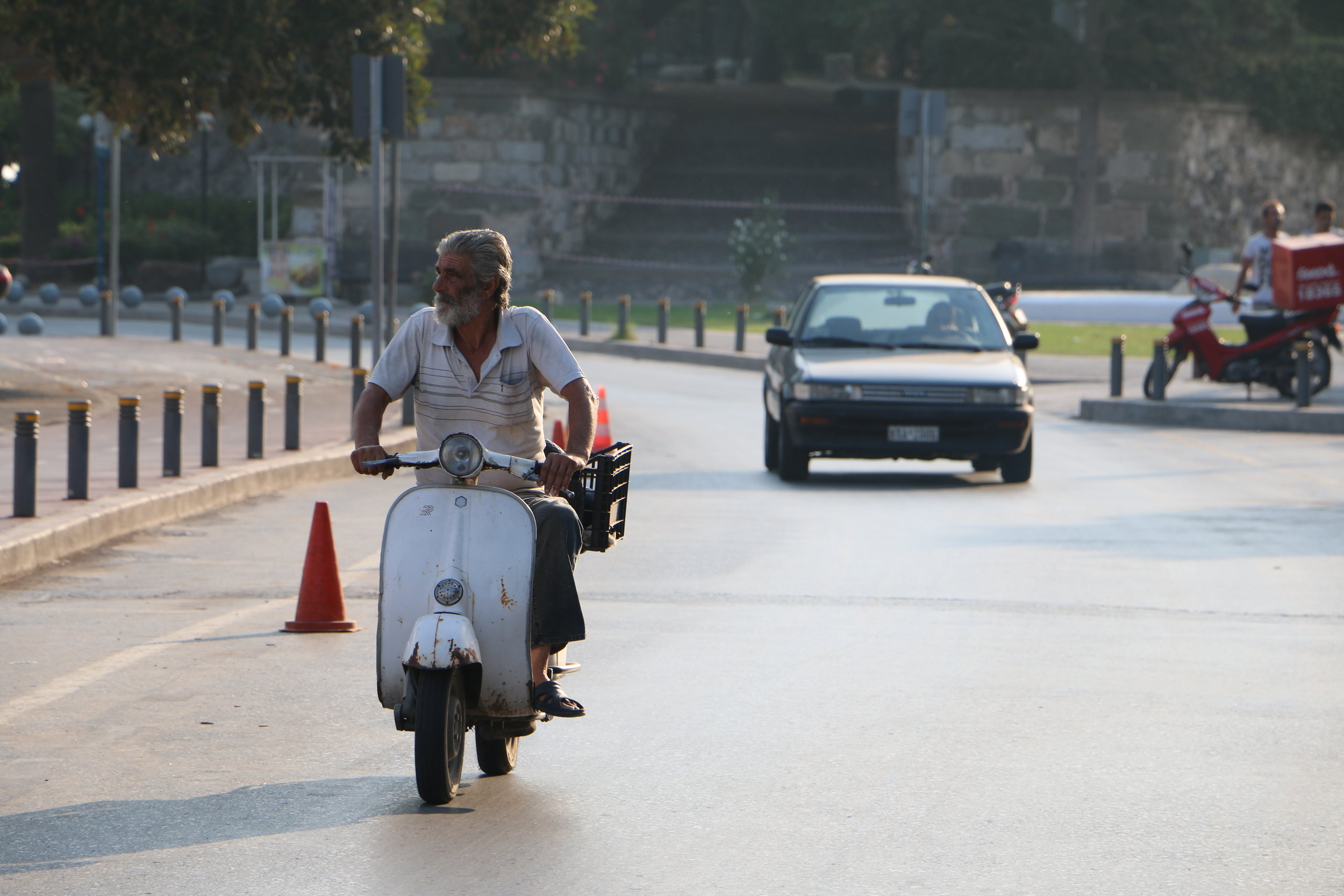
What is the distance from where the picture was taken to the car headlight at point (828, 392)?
14.4 meters

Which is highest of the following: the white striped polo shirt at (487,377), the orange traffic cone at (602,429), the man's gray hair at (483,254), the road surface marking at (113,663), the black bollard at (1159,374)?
the man's gray hair at (483,254)

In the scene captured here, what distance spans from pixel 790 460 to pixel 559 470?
29.9 feet

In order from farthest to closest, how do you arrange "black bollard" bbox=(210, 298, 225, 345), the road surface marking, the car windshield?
1. "black bollard" bbox=(210, 298, 225, 345)
2. the car windshield
3. the road surface marking

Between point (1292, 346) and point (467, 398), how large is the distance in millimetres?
16055

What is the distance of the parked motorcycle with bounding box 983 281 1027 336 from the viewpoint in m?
23.5

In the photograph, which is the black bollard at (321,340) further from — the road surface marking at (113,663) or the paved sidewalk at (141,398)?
the road surface marking at (113,663)

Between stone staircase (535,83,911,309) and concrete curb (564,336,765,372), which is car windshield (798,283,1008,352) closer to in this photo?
concrete curb (564,336,765,372)

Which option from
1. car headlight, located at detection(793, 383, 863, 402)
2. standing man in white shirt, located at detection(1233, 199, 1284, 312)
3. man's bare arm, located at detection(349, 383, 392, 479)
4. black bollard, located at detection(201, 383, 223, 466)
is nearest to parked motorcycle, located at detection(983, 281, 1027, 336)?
standing man in white shirt, located at detection(1233, 199, 1284, 312)

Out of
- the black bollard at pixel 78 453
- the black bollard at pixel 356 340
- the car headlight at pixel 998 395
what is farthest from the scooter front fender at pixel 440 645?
the black bollard at pixel 356 340

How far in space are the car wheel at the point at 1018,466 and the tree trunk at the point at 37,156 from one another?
980 inches

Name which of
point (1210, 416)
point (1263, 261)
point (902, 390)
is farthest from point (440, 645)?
point (1263, 261)

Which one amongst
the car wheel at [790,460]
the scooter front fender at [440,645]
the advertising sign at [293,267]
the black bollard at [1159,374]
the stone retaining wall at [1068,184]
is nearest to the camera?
the scooter front fender at [440,645]

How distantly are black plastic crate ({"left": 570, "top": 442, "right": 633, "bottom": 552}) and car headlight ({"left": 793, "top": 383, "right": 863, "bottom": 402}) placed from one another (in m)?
8.27

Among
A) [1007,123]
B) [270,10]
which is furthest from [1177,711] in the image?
[1007,123]
